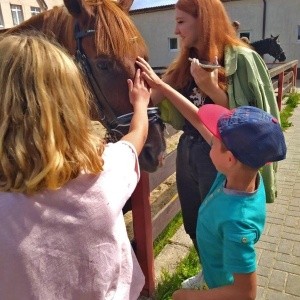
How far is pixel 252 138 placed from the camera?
3.79 ft

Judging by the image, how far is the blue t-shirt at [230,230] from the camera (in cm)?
114

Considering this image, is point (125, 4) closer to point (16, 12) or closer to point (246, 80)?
point (246, 80)

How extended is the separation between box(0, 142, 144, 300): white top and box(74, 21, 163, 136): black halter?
0.77m

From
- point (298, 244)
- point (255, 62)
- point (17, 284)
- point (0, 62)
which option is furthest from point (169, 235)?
point (0, 62)

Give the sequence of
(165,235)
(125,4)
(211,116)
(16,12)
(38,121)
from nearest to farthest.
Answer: (38,121)
(211,116)
(125,4)
(165,235)
(16,12)

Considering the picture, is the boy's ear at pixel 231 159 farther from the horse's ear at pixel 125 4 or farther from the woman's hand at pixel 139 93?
the horse's ear at pixel 125 4

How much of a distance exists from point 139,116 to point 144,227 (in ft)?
3.65

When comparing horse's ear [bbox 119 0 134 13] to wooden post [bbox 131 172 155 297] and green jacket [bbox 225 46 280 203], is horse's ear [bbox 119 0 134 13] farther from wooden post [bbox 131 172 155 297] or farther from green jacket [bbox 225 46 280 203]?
wooden post [bbox 131 172 155 297]

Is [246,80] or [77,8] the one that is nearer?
[246,80]

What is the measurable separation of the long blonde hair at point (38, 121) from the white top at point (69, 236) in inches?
2.1

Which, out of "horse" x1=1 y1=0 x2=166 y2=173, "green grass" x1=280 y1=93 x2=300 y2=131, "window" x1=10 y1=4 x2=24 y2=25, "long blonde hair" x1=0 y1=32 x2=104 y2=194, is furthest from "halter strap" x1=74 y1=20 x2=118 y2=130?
"window" x1=10 y1=4 x2=24 y2=25

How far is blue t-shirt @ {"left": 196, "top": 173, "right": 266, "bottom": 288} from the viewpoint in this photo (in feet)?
3.73

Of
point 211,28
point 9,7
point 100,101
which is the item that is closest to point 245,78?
point 211,28

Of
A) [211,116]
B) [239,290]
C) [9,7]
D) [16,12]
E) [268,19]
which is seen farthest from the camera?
[16,12]
